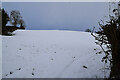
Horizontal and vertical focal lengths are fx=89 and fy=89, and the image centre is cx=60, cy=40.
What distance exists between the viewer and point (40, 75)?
11.0 feet

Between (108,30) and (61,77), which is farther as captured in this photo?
(61,77)

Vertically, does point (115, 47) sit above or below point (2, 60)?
above

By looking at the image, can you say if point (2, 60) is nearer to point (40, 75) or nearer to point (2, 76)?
point (2, 76)

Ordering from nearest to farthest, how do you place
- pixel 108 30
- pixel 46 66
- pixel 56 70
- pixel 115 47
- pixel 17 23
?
pixel 115 47 < pixel 108 30 < pixel 56 70 < pixel 46 66 < pixel 17 23

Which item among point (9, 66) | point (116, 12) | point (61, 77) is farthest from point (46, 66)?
point (116, 12)

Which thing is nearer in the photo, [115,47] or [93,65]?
[115,47]

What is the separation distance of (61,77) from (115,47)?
2.04m

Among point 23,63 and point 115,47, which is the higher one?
point 115,47

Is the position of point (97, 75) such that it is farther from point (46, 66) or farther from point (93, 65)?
point (46, 66)

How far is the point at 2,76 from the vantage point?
332 cm

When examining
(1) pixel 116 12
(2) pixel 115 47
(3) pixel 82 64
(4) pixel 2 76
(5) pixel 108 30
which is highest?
(1) pixel 116 12

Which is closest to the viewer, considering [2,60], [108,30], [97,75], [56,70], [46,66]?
[108,30]

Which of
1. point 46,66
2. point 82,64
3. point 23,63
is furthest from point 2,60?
point 82,64

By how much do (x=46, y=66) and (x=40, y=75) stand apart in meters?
0.66
